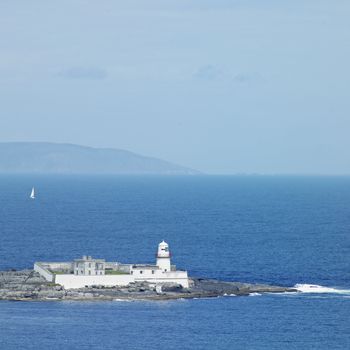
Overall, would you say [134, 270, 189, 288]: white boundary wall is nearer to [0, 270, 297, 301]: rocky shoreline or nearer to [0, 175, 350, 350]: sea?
[0, 270, 297, 301]: rocky shoreline

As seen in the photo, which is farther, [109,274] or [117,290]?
[109,274]

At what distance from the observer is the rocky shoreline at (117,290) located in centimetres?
8381

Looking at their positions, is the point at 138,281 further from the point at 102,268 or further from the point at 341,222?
the point at 341,222

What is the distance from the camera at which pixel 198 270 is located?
337 ft

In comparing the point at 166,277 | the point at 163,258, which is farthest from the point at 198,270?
the point at 166,277

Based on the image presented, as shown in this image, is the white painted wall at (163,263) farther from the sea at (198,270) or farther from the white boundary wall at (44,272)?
Result: the white boundary wall at (44,272)

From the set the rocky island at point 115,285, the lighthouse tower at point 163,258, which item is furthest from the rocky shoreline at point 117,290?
the lighthouse tower at point 163,258

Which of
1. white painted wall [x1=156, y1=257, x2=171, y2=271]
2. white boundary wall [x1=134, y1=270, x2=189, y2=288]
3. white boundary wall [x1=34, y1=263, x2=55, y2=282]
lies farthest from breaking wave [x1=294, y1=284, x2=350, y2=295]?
white boundary wall [x1=34, y1=263, x2=55, y2=282]

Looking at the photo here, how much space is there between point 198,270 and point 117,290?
18.0 meters

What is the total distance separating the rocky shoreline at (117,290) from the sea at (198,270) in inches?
65.6

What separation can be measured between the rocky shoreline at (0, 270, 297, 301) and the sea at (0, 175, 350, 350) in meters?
1.67

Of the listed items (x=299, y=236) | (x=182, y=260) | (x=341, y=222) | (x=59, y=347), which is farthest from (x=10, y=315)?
(x=341, y=222)

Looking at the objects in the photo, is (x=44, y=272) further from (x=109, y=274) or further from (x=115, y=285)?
(x=115, y=285)

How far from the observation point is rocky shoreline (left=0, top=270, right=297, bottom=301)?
83812mm
